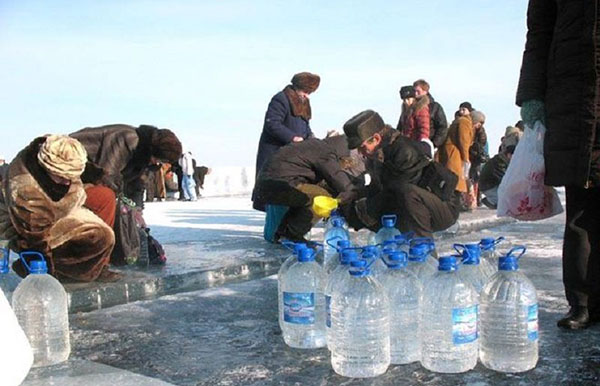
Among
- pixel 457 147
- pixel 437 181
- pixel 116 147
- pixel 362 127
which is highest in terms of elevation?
pixel 362 127

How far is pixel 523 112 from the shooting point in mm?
3373

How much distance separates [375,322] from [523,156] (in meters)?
1.28

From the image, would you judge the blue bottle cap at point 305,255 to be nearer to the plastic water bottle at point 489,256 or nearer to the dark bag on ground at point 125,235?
the plastic water bottle at point 489,256

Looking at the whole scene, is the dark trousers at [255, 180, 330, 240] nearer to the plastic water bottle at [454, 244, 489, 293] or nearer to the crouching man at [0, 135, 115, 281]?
the crouching man at [0, 135, 115, 281]

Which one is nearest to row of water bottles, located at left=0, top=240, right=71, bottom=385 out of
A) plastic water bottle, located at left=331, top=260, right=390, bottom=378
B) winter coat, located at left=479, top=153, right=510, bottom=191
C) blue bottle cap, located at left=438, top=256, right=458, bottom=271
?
plastic water bottle, located at left=331, top=260, right=390, bottom=378

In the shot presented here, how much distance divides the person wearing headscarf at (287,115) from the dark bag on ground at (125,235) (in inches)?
77.7

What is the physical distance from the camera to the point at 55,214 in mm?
4441

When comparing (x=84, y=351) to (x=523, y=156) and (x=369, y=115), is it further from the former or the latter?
(x=369, y=115)

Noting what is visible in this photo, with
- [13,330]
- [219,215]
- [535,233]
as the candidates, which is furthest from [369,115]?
[219,215]

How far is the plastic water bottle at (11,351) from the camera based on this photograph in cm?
212

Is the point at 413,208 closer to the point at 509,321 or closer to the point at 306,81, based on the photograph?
the point at 509,321

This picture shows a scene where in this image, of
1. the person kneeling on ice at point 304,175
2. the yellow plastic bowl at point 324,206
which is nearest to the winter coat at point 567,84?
the yellow plastic bowl at point 324,206

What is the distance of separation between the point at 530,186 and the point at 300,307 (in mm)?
1346

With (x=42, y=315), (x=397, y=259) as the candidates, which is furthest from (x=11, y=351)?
(x=397, y=259)
